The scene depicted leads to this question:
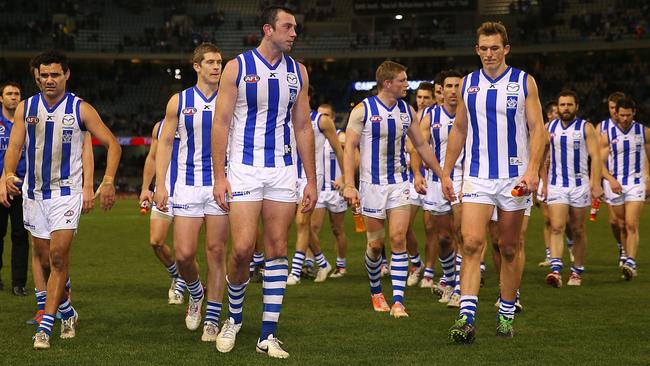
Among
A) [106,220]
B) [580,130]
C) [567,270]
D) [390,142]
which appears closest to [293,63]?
[390,142]

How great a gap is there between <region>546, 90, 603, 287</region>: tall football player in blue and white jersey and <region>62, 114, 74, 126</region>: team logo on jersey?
250 inches

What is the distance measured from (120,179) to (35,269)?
39.8 metres

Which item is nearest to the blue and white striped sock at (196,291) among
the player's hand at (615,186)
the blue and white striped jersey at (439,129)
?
the blue and white striped jersey at (439,129)

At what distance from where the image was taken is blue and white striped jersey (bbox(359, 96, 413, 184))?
909cm

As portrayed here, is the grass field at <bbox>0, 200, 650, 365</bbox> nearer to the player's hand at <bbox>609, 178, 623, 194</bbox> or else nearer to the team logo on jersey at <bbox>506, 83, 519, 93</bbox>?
the player's hand at <bbox>609, 178, 623, 194</bbox>

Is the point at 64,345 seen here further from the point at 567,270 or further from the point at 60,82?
the point at 567,270

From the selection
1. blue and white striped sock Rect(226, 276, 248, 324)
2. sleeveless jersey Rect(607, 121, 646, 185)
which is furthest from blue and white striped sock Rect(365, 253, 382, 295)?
sleeveless jersey Rect(607, 121, 646, 185)

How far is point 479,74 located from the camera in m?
7.57

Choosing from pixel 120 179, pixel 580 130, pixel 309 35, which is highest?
pixel 309 35

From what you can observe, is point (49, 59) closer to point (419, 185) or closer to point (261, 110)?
point (261, 110)

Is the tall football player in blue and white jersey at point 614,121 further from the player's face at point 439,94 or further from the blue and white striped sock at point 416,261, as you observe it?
the player's face at point 439,94

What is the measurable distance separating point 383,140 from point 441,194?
160cm

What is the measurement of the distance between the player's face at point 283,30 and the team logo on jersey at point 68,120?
186cm

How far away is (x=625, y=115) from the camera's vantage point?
12.6 metres
